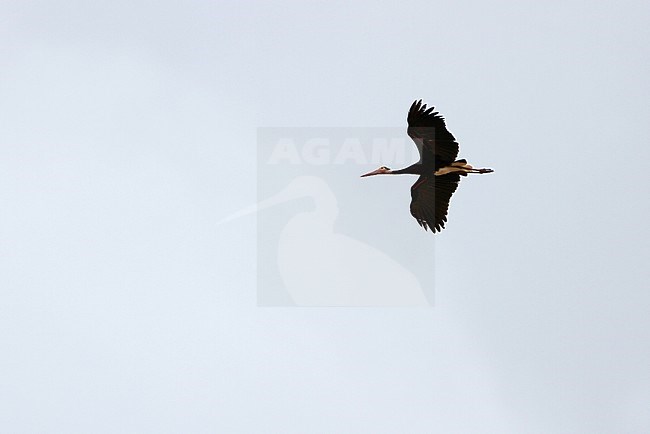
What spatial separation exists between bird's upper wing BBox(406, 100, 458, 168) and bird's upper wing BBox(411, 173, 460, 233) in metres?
1.21

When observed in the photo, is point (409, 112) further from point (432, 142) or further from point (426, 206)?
point (426, 206)

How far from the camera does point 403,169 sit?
38.7m

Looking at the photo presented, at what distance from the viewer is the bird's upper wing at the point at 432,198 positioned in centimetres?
3819

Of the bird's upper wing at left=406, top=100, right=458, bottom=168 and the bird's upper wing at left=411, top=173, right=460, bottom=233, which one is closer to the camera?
the bird's upper wing at left=406, top=100, right=458, bottom=168

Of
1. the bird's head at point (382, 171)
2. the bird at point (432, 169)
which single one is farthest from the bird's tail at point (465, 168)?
the bird's head at point (382, 171)

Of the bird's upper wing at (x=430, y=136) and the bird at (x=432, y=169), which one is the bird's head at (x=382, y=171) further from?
the bird's upper wing at (x=430, y=136)

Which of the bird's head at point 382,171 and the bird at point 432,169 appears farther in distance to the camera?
the bird's head at point 382,171

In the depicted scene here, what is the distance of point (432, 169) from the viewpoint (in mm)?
37344

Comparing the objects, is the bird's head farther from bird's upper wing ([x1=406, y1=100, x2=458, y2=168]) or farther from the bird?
bird's upper wing ([x1=406, y1=100, x2=458, y2=168])

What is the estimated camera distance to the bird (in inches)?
1391

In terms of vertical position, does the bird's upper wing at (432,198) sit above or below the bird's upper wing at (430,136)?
below

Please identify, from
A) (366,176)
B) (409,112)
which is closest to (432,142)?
(409,112)

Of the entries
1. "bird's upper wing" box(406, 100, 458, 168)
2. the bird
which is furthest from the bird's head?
"bird's upper wing" box(406, 100, 458, 168)

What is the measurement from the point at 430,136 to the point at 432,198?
357cm
